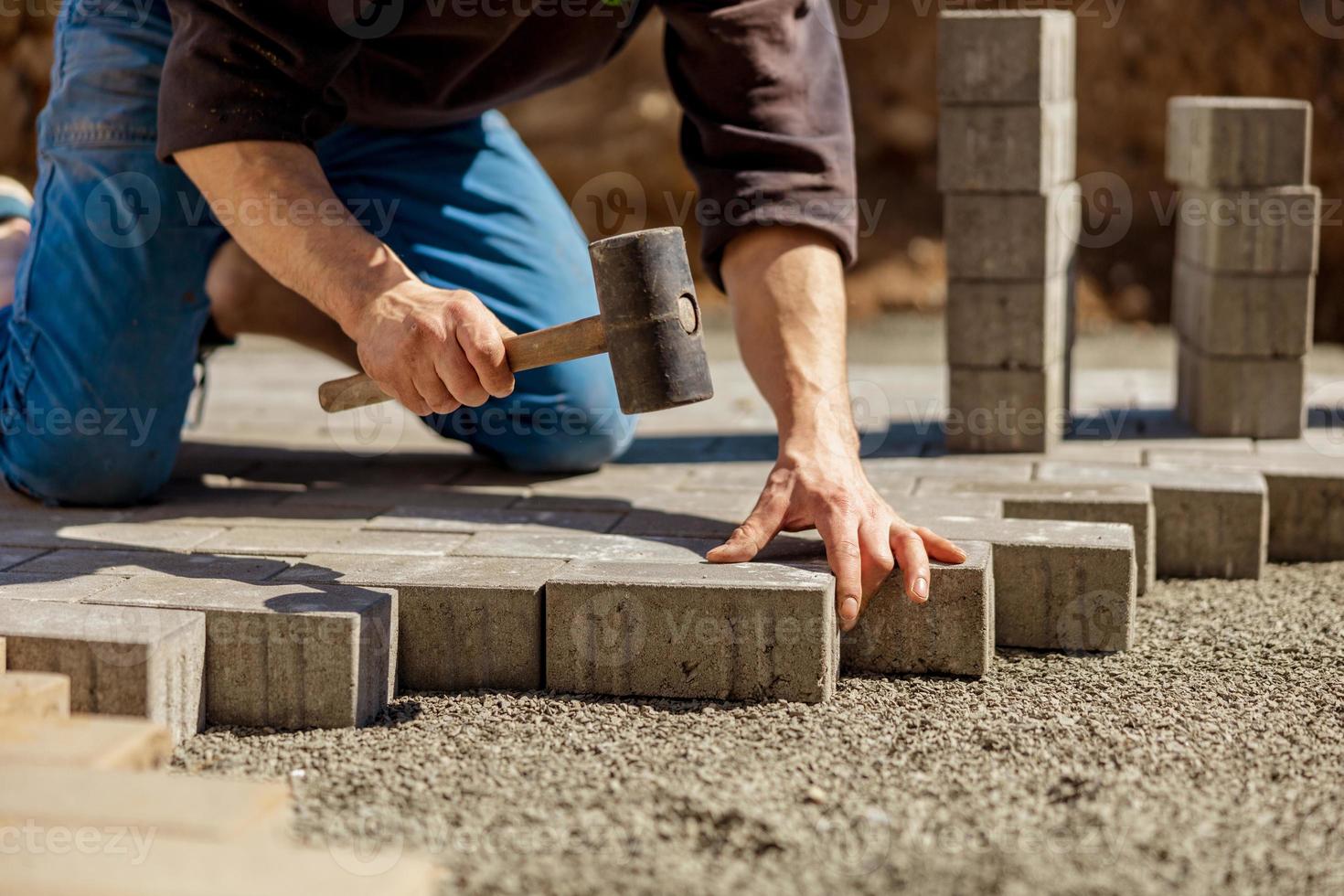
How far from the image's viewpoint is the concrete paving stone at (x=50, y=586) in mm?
2385

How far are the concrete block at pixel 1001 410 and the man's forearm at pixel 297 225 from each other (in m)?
1.76

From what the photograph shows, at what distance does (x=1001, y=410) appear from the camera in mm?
3695

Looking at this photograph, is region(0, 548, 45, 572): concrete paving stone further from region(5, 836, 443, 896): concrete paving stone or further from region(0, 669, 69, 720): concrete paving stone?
region(5, 836, 443, 896): concrete paving stone

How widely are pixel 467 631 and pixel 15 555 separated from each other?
992 mm

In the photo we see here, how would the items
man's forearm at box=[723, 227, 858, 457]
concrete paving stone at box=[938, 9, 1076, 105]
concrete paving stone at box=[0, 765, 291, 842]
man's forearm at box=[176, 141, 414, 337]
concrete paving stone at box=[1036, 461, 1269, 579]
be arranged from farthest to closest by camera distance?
concrete paving stone at box=[938, 9, 1076, 105]
concrete paving stone at box=[1036, 461, 1269, 579]
man's forearm at box=[723, 227, 858, 457]
man's forearm at box=[176, 141, 414, 337]
concrete paving stone at box=[0, 765, 291, 842]

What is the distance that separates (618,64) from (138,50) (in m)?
6.14

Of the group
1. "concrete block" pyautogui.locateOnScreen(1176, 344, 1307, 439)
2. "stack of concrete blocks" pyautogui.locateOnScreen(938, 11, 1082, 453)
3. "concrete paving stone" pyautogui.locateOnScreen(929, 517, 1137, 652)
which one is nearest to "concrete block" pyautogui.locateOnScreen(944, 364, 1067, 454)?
"stack of concrete blocks" pyautogui.locateOnScreen(938, 11, 1082, 453)

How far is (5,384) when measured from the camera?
11.1 feet

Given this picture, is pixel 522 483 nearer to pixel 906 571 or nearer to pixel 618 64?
pixel 906 571

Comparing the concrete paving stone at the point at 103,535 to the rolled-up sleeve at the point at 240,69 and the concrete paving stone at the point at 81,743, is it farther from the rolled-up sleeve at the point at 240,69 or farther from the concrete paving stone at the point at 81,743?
the concrete paving stone at the point at 81,743

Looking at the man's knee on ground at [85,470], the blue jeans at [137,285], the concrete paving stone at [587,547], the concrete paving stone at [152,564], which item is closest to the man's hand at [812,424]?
the concrete paving stone at [587,547]

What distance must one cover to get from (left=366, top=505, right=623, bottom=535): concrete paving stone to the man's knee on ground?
27.7 inches

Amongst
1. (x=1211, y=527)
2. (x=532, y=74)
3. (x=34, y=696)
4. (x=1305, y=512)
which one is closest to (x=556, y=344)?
(x=34, y=696)

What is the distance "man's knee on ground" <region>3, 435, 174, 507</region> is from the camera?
3223mm
